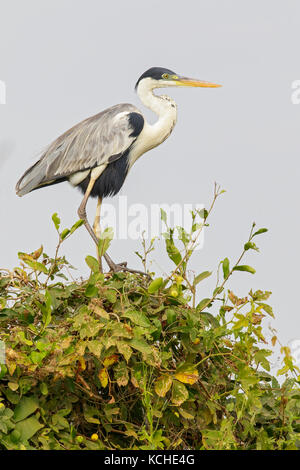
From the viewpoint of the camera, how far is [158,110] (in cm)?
536

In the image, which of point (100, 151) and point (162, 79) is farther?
point (162, 79)

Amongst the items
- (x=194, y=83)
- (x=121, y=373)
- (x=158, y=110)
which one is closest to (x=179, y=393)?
(x=121, y=373)

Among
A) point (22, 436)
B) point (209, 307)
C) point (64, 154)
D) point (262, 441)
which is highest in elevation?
point (64, 154)

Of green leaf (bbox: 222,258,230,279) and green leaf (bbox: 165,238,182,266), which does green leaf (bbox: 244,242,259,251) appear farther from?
green leaf (bbox: 165,238,182,266)

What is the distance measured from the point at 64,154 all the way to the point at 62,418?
2601 mm

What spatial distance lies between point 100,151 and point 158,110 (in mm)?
592

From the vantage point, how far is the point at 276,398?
322 cm

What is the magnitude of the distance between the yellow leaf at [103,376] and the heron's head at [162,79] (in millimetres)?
2969

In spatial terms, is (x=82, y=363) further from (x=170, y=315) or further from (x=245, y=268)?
(x=245, y=268)

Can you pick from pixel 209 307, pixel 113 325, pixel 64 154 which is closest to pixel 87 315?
pixel 113 325

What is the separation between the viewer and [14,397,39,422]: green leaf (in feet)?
8.99

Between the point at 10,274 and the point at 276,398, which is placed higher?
the point at 10,274

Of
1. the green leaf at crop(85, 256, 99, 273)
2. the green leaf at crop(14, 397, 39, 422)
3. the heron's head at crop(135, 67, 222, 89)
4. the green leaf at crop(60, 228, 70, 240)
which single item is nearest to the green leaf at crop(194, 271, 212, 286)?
the green leaf at crop(85, 256, 99, 273)
